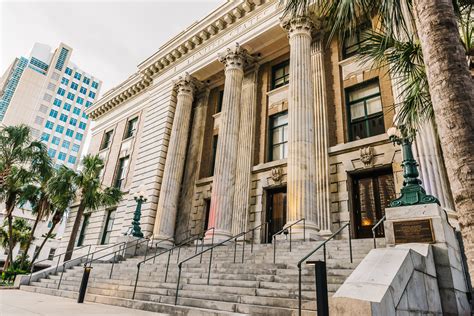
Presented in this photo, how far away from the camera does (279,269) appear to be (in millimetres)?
7508

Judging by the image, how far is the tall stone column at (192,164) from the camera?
17.9 metres

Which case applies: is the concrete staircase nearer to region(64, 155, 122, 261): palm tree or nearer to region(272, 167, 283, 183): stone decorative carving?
region(272, 167, 283, 183): stone decorative carving

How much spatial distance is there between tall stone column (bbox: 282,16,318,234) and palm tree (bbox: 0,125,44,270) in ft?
56.0

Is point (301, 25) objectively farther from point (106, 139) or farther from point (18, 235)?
point (18, 235)

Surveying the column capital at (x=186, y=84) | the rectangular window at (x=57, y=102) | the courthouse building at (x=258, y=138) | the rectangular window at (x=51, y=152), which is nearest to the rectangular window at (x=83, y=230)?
the courthouse building at (x=258, y=138)

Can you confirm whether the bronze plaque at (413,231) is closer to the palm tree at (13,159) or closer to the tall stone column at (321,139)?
the tall stone column at (321,139)

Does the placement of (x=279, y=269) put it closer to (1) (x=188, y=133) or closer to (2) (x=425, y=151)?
(2) (x=425, y=151)

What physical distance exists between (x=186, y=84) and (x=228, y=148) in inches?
289

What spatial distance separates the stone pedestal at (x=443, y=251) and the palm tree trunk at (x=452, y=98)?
3028mm

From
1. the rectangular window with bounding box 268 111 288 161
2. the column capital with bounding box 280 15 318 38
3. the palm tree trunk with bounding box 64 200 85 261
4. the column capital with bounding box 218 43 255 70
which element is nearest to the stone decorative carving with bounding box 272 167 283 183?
the rectangular window with bounding box 268 111 288 161

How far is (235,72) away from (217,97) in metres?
3.78

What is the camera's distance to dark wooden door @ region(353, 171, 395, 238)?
457 inches

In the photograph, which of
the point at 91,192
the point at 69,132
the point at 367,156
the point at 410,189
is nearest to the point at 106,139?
the point at 91,192

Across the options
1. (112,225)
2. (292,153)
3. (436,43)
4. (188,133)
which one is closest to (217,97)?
(188,133)
